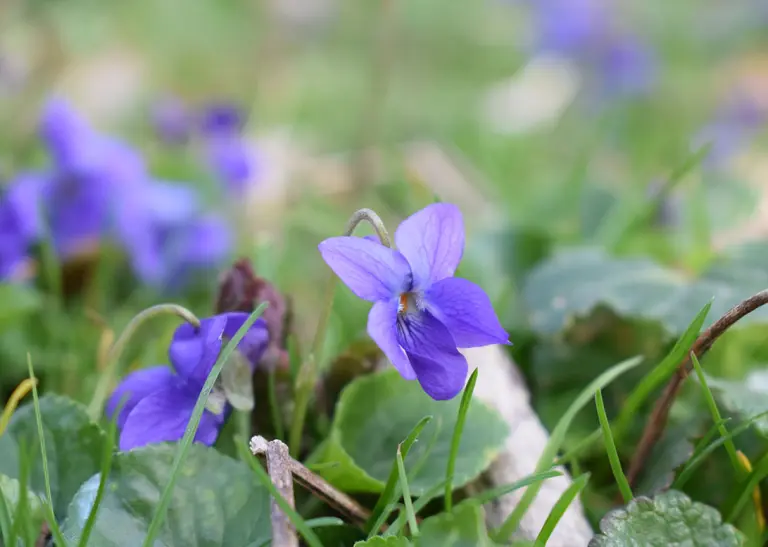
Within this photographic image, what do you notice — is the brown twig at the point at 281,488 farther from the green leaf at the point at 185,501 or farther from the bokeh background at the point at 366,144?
the bokeh background at the point at 366,144

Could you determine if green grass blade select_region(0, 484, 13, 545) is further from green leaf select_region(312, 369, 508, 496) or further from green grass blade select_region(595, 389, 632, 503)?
green grass blade select_region(595, 389, 632, 503)

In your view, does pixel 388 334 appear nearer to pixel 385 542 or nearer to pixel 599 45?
pixel 385 542

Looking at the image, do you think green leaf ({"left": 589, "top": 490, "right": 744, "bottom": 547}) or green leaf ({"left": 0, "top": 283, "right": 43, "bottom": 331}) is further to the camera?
green leaf ({"left": 0, "top": 283, "right": 43, "bottom": 331})

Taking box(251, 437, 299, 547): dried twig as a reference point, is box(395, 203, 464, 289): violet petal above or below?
above

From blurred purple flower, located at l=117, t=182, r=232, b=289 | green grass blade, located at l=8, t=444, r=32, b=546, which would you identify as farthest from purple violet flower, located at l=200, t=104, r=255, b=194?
green grass blade, located at l=8, t=444, r=32, b=546

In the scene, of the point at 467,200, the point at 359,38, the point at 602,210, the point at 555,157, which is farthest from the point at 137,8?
the point at 602,210
